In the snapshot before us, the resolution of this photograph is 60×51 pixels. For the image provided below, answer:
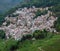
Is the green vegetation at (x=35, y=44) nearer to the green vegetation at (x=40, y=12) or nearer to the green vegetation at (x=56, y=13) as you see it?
the green vegetation at (x=56, y=13)

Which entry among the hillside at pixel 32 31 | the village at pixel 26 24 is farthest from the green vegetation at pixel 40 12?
the village at pixel 26 24

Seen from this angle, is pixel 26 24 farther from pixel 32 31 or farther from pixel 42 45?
pixel 42 45

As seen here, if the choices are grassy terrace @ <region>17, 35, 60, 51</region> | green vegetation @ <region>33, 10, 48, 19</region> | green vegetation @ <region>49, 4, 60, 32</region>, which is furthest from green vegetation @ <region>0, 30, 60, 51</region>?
green vegetation @ <region>33, 10, 48, 19</region>

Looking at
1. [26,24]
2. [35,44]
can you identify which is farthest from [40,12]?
[35,44]

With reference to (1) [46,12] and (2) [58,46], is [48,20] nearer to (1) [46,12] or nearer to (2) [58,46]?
(1) [46,12]

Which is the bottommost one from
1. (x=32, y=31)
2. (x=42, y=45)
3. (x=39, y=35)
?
(x=42, y=45)

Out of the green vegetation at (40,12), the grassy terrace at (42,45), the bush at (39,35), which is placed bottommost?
the grassy terrace at (42,45)

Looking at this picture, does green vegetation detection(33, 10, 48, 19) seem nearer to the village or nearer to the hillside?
the hillside

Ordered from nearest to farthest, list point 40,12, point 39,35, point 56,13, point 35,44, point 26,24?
1. point 35,44
2. point 39,35
3. point 26,24
4. point 56,13
5. point 40,12
